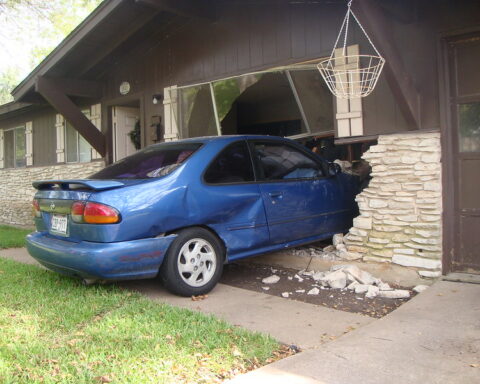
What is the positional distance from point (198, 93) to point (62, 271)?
4397 millimetres

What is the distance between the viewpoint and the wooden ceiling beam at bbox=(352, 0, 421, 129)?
437 centimetres

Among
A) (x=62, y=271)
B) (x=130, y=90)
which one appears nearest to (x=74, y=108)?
(x=130, y=90)

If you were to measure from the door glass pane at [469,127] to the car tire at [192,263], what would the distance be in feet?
9.17

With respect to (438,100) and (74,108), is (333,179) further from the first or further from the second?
(74,108)

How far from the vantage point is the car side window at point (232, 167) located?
177 inches

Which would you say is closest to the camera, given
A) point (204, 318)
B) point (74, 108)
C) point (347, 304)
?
point (204, 318)

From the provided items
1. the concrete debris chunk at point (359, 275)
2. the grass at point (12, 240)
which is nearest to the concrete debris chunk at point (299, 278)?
the concrete debris chunk at point (359, 275)

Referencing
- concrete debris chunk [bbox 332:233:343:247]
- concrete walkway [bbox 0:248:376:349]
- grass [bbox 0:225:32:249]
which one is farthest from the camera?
grass [bbox 0:225:32:249]

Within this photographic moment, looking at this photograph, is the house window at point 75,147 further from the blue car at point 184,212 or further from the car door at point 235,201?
the car door at point 235,201

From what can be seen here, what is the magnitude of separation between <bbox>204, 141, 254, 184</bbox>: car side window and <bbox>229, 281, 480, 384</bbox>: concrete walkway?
6.45 feet

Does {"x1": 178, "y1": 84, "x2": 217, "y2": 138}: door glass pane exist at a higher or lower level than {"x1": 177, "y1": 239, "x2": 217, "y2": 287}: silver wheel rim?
higher

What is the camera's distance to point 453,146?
4.79 m

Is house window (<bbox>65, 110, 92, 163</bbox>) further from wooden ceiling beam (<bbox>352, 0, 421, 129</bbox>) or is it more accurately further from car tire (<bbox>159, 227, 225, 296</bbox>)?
wooden ceiling beam (<bbox>352, 0, 421, 129</bbox>)

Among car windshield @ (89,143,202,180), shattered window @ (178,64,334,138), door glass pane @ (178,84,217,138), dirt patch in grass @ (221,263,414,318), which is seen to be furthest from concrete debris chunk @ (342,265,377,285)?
door glass pane @ (178,84,217,138)
